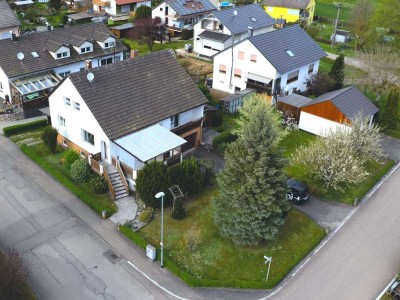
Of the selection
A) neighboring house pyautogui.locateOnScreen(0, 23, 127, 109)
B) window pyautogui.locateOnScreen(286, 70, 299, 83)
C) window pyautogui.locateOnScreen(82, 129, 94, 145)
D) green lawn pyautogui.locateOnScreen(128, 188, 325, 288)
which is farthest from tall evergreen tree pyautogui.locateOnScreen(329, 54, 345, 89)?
window pyautogui.locateOnScreen(82, 129, 94, 145)

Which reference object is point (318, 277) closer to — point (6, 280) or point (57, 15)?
point (6, 280)

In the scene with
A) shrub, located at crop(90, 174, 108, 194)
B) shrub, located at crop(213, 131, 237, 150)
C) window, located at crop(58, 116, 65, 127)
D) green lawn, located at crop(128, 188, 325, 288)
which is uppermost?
window, located at crop(58, 116, 65, 127)

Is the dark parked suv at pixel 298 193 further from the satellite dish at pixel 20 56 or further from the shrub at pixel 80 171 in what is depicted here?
the satellite dish at pixel 20 56

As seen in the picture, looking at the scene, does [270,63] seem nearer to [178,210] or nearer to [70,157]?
[178,210]

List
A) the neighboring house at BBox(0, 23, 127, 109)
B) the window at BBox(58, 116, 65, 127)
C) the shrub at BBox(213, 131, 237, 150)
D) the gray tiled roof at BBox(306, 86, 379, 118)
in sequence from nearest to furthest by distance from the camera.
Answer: the window at BBox(58, 116, 65, 127) → the shrub at BBox(213, 131, 237, 150) → the gray tiled roof at BBox(306, 86, 379, 118) → the neighboring house at BBox(0, 23, 127, 109)

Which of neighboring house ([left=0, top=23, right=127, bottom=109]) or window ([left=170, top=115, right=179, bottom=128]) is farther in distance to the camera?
neighboring house ([left=0, top=23, right=127, bottom=109])

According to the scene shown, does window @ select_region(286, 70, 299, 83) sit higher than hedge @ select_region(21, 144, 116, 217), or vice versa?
window @ select_region(286, 70, 299, 83)

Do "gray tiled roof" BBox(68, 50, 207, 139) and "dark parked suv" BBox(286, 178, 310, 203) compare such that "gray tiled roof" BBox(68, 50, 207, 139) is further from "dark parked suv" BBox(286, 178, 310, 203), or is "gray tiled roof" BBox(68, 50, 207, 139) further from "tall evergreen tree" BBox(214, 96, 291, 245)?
"dark parked suv" BBox(286, 178, 310, 203)

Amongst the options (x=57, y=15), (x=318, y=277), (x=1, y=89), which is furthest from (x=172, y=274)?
(x=57, y=15)
